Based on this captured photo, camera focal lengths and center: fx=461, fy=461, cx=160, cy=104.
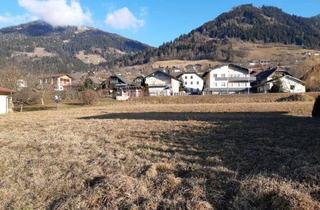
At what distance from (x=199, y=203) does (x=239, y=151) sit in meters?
3.79

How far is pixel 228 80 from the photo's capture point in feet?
334

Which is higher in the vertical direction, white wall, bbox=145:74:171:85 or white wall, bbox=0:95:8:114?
white wall, bbox=145:74:171:85

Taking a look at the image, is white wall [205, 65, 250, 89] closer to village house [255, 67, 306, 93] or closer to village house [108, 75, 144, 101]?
village house [255, 67, 306, 93]

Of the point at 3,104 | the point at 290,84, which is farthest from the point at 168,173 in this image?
the point at 290,84

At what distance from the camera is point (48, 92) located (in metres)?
73.0

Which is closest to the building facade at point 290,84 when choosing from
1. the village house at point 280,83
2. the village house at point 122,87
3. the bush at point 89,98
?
the village house at point 280,83

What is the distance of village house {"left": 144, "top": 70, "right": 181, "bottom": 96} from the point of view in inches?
3777

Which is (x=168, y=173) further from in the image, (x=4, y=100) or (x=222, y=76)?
(x=222, y=76)

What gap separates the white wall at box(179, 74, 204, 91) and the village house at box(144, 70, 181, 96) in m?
9.48

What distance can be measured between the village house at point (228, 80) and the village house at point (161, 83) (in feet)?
24.8

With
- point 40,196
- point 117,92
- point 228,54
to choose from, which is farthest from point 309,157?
point 228,54

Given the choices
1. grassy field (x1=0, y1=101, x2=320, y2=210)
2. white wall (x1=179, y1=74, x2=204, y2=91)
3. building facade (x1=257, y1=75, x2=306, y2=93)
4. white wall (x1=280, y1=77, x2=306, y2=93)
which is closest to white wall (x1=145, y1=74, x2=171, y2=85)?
white wall (x1=179, y1=74, x2=204, y2=91)

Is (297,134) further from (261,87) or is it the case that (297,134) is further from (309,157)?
(261,87)

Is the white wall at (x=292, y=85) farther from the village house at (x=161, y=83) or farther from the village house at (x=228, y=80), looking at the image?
the village house at (x=161, y=83)
